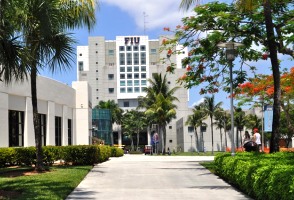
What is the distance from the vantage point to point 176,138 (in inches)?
4146

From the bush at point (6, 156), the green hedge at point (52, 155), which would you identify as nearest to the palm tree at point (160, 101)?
the green hedge at point (52, 155)

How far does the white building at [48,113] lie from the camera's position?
85.5ft

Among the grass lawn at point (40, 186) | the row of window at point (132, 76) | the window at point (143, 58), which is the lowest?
the grass lawn at point (40, 186)

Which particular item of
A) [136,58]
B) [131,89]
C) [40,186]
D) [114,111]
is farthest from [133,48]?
[40,186]

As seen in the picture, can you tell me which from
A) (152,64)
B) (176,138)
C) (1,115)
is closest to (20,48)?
(1,115)

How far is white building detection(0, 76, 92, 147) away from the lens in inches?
1025

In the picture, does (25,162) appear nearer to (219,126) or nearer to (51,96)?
(51,96)

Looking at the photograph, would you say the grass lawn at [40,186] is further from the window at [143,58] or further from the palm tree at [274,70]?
the window at [143,58]

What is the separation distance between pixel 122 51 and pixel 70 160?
A: 102832 millimetres

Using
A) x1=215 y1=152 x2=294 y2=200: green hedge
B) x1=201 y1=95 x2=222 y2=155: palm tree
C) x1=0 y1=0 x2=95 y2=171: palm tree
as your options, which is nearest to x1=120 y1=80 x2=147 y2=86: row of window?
x1=201 y1=95 x2=222 y2=155: palm tree

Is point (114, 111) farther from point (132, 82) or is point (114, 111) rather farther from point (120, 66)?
point (120, 66)

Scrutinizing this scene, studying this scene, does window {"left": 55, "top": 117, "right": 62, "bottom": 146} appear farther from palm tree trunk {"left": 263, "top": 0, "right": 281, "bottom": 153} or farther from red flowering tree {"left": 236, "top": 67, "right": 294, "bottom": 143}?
palm tree trunk {"left": 263, "top": 0, "right": 281, "bottom": 153}

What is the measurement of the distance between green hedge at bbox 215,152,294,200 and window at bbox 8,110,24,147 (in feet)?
55.6

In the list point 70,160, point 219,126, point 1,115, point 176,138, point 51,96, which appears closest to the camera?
point 70,160
